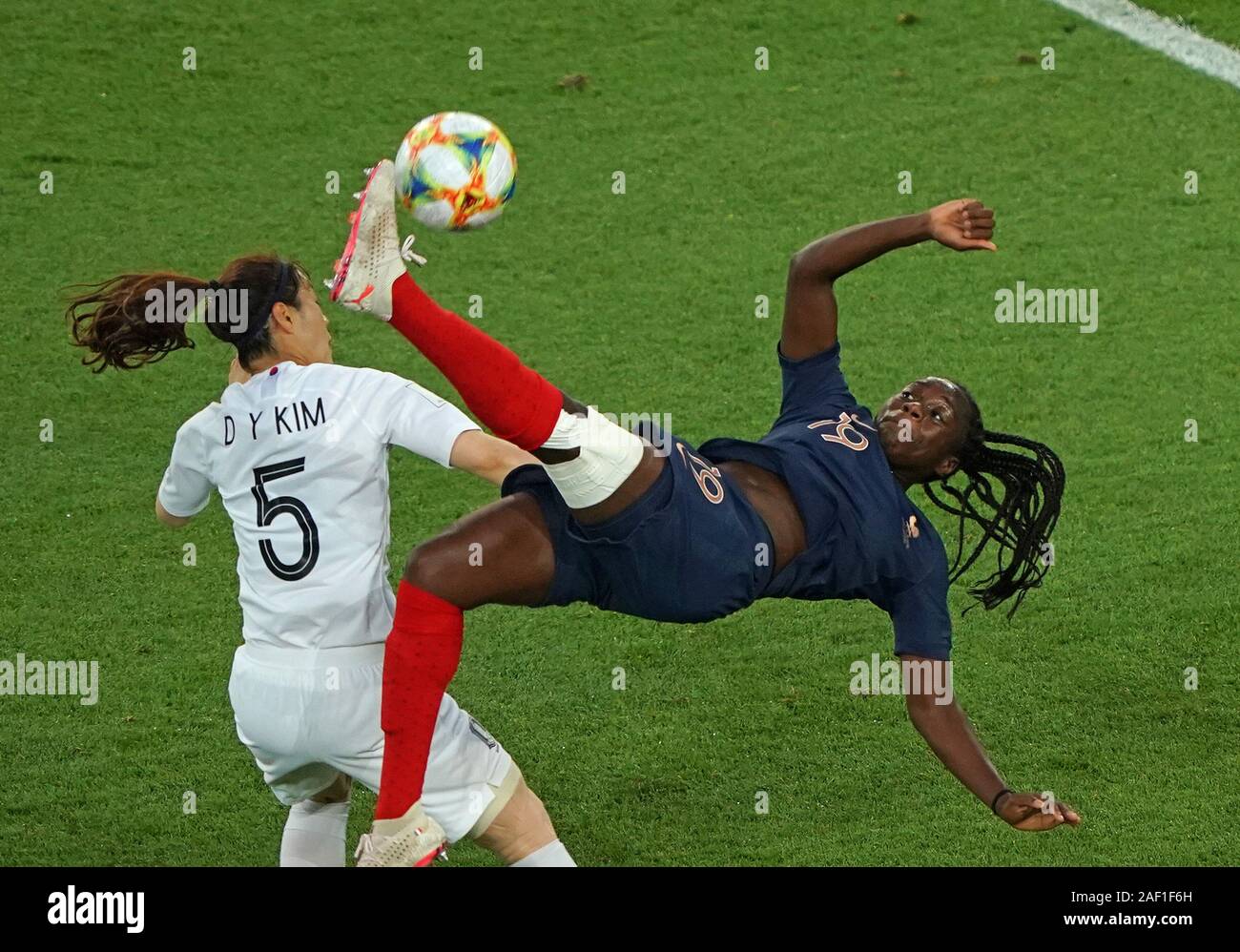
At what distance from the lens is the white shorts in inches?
154

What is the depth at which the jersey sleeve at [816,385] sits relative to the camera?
439 centimetres

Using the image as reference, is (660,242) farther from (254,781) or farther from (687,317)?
(254,781)

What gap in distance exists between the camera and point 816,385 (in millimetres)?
4406

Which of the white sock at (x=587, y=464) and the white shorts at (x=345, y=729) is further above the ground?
the white sock at (x=587, y=464)

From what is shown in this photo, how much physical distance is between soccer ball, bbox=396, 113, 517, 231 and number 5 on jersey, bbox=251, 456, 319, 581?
2.21ft

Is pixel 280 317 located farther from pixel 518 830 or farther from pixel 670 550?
pixel 518 830

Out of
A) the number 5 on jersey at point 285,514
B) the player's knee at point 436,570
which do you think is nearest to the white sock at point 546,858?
the player's knee at point 436,570

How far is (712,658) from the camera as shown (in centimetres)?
584

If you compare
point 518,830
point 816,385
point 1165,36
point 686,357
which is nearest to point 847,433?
point 816,385

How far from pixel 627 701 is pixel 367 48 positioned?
549 centimetres

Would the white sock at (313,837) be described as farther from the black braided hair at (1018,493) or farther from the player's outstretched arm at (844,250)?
the black braided hair at (1018,493)

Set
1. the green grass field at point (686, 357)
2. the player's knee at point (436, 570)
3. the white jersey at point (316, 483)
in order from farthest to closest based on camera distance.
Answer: the green grass field at point (686, 357), the white jersey at point (316, 483), the player's knee at point (436, 570)

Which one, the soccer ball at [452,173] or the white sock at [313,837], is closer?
the soccer ball at [452,173]

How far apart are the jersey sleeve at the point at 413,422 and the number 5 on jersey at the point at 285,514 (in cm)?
20
